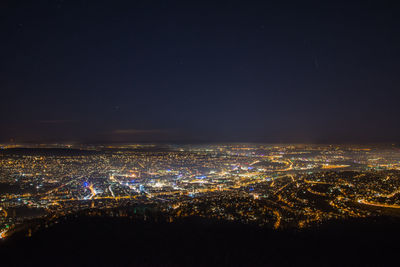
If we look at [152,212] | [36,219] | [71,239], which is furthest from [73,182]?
[71,239]

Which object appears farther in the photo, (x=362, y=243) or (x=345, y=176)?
(x=345, y=176)

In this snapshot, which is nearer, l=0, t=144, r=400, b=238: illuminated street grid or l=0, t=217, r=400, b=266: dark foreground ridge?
l=0, t=217, r=400, b=266: dark foreground ridge

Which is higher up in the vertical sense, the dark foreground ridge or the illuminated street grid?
the illuminated street grid

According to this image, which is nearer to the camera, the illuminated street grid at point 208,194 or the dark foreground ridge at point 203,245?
the dark foreground ridge at point 203,245

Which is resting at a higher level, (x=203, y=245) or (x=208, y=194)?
(x=208, y=194)

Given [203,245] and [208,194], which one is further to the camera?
[208,194]

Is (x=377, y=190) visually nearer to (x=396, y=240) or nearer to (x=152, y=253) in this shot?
(x=396, y=240)

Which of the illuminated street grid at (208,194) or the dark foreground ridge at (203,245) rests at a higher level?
the illuminated street grid at (208,194)

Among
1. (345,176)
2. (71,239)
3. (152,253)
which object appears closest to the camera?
(152,253)
